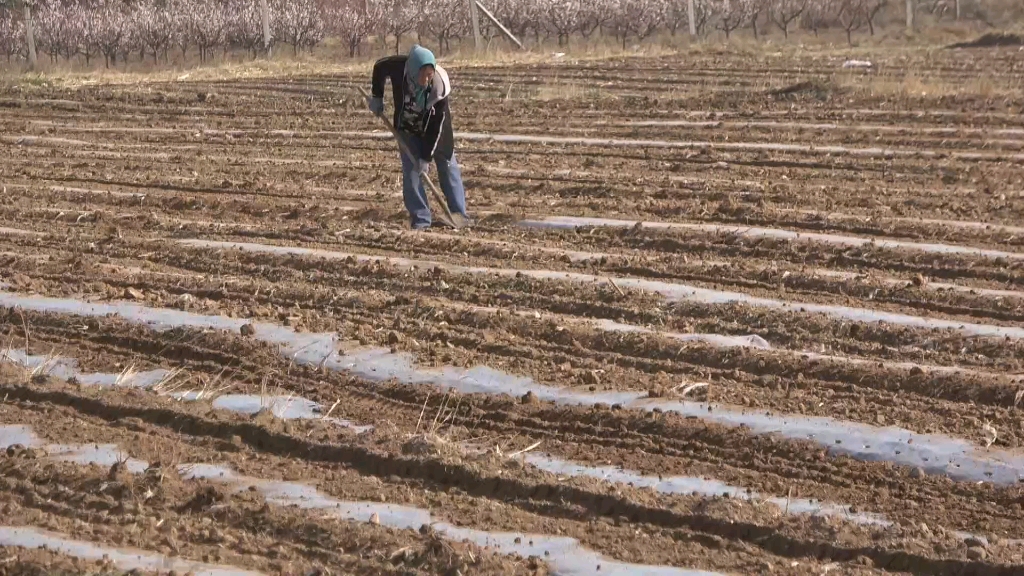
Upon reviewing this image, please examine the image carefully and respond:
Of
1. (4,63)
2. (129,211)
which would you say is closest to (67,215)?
(129,211)

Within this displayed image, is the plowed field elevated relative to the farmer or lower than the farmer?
lower

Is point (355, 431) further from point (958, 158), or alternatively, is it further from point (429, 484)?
point (958, 158)

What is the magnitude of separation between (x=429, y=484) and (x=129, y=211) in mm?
6310

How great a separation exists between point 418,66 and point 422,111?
1.16ft

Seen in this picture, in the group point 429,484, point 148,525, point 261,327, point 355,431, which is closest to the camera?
point 148,525

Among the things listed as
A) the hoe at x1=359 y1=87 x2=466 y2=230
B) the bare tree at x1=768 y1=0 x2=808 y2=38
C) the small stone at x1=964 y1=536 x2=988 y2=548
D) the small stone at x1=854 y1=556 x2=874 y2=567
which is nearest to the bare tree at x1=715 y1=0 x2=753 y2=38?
the bare tree at x1=768 y1=0 x2=808 y2=38

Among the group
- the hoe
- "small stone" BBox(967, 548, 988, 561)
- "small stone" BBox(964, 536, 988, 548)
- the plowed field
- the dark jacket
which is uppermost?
the dark jacket

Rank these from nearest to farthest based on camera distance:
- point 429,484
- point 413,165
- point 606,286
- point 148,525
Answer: point 148,525
point 429,484
point 606,286
point 413,165

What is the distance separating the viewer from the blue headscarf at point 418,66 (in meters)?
8.91

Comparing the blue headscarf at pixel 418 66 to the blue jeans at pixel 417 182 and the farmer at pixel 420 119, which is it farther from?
the blue jeans at pixel 417 182

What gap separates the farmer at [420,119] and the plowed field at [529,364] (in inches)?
10.7

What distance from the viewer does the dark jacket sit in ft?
30.0

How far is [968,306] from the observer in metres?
7.26

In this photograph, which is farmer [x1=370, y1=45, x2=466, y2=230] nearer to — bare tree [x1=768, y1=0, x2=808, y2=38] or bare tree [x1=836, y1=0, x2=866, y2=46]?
bare tree [x1=768, y1=0, x2=808, y2=38]
